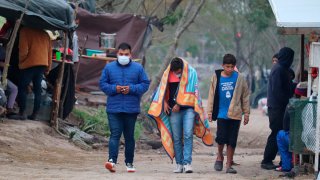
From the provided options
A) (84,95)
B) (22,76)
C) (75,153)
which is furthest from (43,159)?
(84,95)

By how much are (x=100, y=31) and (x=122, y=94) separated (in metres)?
10.9

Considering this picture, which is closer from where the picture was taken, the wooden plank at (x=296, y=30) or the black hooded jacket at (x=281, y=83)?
the wooden plank at (x=296, y=30)

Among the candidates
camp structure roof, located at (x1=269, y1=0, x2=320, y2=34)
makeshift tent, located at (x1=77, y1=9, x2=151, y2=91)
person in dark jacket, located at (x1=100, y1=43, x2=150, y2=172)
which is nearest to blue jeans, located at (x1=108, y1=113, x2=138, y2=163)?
person in dark jacket, located at (x1=100, y1=43, x2=150, y2=172)

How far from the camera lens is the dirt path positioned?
11.5m

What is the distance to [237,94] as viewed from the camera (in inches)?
489

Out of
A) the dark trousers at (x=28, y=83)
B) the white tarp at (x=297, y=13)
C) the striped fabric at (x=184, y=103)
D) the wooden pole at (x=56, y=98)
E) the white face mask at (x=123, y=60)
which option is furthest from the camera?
the wooden pole at (x=56, y=98)

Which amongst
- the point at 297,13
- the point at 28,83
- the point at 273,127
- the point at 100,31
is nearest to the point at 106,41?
the point at 100,31

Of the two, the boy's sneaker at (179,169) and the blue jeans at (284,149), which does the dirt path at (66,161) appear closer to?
the boy's sneaker at (179,169)

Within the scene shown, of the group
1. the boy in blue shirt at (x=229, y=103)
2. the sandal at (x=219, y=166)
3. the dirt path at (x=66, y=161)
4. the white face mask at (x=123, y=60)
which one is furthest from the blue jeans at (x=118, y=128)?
the sandal at (x=219, y=166)

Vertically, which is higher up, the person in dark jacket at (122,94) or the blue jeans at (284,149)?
the person in dark jacket at (122,94)

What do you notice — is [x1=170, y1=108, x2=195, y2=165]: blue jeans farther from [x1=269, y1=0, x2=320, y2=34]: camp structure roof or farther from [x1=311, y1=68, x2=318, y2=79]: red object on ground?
[x1=269, y1=0, x2=320, y2=34]: camp structure roof

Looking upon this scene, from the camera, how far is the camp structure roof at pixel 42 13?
14484mm

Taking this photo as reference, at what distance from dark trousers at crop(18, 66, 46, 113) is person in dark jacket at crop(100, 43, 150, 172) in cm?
350

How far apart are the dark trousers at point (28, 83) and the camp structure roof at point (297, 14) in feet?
16.3
